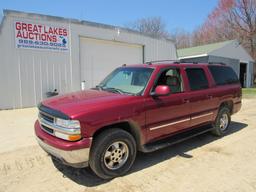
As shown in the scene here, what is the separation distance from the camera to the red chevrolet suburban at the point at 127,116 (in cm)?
355

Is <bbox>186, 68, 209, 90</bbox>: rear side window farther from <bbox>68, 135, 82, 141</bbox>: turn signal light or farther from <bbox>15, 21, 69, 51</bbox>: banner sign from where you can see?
<bbox>15, 21, 69, 51</bbox>: banner sign

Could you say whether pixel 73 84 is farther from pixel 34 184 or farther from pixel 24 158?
pixel 34 184

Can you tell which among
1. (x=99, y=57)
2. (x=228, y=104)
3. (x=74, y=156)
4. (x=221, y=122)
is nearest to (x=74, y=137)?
(x=74, y=156)

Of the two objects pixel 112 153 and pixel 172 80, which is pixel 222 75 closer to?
pixel 172 80

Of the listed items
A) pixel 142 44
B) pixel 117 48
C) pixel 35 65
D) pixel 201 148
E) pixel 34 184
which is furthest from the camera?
pixel 142 44

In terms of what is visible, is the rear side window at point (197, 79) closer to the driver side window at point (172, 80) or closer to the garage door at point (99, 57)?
the driver side window at point (172, 80)

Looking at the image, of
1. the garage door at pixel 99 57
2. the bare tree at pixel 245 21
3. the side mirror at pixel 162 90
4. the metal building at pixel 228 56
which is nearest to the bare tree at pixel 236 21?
the bare tree at pixel 245 21

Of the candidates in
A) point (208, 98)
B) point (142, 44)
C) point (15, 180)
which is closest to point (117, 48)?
point (142, 44)

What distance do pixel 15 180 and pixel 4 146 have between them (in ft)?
6.62

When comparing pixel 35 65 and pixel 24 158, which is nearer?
pixel 24 158

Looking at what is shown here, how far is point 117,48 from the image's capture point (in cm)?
1440

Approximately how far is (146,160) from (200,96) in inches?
76.9

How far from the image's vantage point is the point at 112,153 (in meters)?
3.94

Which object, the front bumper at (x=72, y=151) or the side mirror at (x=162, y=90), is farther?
the side mirror at (x=162, y=90)
